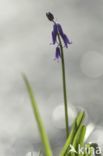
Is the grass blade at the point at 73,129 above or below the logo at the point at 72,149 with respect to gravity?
above

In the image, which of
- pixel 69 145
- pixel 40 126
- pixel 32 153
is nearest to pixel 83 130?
pixel 69 145

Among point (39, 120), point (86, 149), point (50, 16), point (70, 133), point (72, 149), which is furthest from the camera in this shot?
point (50, 16)

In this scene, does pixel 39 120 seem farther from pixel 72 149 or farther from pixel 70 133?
pixel 70 133

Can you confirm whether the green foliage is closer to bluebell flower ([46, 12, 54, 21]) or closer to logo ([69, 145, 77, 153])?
logo ([69, 145, 77, 153])

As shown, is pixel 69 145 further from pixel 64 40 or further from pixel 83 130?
pixel 64 40

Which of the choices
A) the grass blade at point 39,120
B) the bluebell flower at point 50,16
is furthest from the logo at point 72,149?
the bluebell flower at point 50,16

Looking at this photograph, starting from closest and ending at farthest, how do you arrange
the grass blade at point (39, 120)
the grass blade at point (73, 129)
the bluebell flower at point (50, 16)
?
the grass blade at point (39, 120), the grass blade at point (73, 129), the bluebell flower at point (50, 16)

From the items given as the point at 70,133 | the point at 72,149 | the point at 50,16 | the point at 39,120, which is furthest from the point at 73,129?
the point at 50,16

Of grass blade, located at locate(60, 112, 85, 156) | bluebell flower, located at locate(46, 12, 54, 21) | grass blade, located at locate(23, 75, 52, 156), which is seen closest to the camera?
grass blade, located at locate(23, 75, 52, 156)

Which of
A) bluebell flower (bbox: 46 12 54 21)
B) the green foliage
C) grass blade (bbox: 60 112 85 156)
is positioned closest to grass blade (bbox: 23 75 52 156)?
the green foliage

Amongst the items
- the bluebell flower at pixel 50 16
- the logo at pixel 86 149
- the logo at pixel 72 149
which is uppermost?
the bluebell flower at pixel 50 16

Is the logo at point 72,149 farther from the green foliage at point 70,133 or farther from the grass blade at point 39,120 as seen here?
the grass blade at point 39,120
